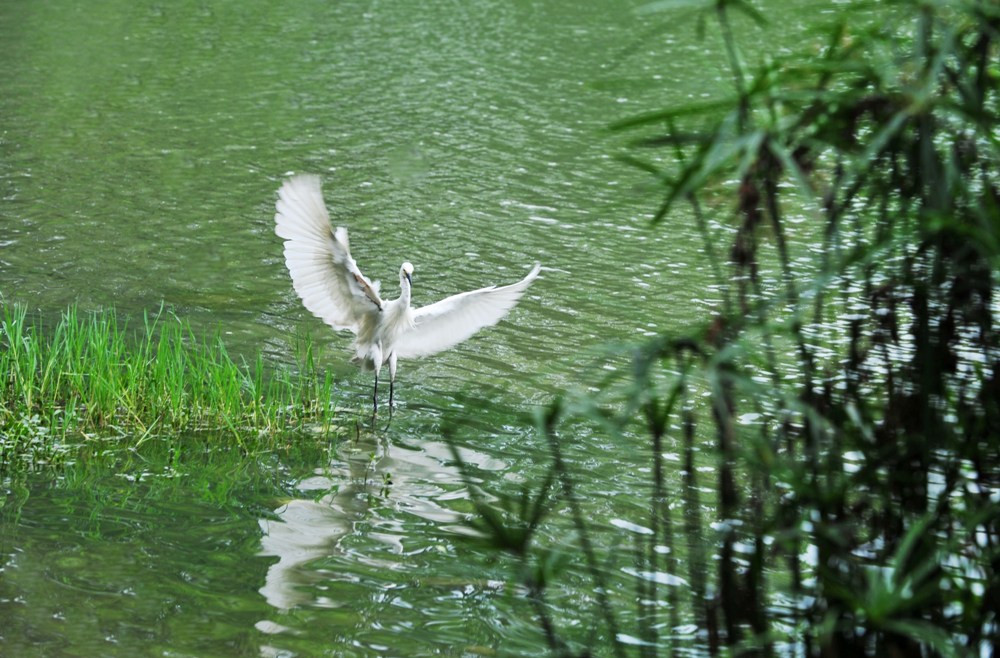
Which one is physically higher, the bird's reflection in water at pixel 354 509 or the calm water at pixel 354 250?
the calm water at pixel 354 250

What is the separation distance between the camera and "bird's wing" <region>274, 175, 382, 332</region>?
656 cm

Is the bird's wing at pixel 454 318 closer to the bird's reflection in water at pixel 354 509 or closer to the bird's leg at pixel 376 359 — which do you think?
the bird's leg at pixel 376 359

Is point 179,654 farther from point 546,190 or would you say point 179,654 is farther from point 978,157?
point 546,190

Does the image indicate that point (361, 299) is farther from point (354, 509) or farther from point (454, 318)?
point (354, 509)

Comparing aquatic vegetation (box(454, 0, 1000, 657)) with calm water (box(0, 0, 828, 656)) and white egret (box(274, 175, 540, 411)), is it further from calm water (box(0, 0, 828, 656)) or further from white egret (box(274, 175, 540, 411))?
white egret (box(274, 175, 540, 411))

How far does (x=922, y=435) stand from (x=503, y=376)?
5.36 meters

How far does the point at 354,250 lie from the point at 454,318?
3.70 meters

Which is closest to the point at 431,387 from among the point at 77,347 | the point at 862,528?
the point at 77,347

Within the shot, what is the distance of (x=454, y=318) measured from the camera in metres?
7.39

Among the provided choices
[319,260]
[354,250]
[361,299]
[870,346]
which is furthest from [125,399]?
[870,346]

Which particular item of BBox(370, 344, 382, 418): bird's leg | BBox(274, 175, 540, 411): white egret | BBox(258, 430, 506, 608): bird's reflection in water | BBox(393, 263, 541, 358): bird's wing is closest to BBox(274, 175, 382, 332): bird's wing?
BBox(274, 175, 540, 411): white egret

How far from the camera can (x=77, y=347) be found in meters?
6.80

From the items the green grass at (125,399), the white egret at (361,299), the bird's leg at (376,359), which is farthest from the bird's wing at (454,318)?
the green grass at (125,399)

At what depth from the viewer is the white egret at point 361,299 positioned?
262 inches
